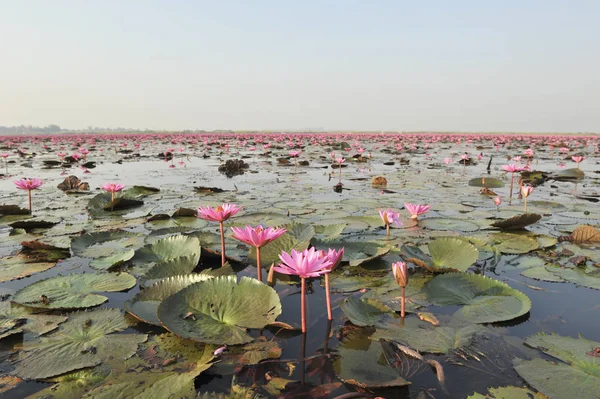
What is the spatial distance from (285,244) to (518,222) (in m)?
2.05

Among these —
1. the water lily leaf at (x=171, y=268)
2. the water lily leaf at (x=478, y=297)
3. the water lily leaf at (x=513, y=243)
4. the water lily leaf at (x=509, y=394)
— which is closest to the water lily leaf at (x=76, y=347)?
the water lily leaf at (x=171, y=268)

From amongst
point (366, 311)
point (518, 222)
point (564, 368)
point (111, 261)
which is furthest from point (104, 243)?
point (518, 222)

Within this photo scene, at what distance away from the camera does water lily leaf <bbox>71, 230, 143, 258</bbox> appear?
8.55ft

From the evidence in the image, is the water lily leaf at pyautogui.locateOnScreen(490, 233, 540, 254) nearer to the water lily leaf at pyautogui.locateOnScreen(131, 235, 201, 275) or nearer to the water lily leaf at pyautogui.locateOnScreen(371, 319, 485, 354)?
the water lily leaf at pyautogui.locateOnScreen(371, 319, 485, 354)

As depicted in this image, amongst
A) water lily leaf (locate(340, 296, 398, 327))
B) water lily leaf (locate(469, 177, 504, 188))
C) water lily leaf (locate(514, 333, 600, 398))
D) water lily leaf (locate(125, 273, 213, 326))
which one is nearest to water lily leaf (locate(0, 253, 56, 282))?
water lily leaf (locate(125, 273, 213, 326))

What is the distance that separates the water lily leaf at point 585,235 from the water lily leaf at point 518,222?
267 millimetres

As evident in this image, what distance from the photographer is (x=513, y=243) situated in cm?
286

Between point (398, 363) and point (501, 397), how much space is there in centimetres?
34

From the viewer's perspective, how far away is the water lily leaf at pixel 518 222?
2.93m

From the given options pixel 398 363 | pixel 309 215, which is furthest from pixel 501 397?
pixel 309 215

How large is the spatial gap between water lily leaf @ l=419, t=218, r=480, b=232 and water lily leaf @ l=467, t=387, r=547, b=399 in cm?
228

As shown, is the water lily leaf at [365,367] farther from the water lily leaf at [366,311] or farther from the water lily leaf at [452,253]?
the water lily leaf at [452,253]

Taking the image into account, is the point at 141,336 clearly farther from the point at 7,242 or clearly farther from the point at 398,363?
the point at 7,242

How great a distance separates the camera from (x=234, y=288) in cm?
167
